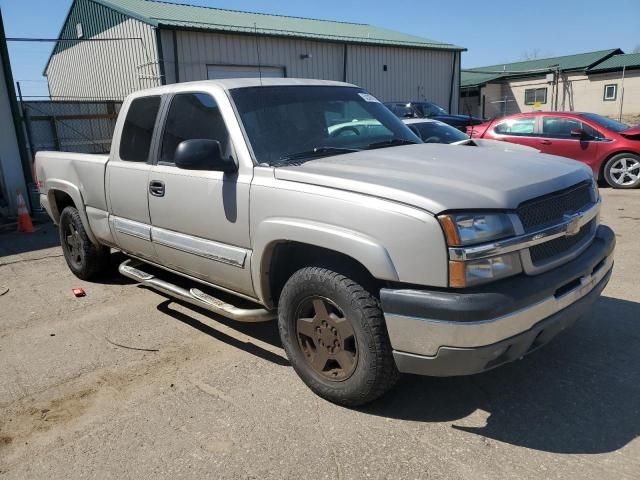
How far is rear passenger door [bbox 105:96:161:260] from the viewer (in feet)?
14.5

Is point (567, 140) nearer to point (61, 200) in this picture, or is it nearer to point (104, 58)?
point (61, 200)

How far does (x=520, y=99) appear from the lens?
3747 centimetres

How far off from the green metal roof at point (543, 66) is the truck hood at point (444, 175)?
3266cm

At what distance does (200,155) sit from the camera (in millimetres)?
3348

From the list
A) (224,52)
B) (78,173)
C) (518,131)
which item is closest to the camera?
(78,173)

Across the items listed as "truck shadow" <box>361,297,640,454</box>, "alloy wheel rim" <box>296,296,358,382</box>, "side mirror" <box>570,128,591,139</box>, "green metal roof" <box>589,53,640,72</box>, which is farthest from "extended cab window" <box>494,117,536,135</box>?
"green metal roof" <box>589,53,640,72</box>

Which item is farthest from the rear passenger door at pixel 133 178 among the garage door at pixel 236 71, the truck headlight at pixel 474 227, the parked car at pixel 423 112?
the garage door at pixel 236 71

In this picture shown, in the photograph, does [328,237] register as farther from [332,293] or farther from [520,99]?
[520,99]

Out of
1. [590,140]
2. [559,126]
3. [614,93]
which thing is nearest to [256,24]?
[559,126]

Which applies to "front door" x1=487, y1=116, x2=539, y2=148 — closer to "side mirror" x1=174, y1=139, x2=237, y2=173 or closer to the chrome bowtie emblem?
the chrome bowtie emblem

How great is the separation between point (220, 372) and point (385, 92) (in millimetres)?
22439

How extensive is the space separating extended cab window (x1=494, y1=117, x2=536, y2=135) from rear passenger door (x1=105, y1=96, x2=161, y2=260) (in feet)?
30.8

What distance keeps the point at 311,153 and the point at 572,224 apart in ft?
5.40

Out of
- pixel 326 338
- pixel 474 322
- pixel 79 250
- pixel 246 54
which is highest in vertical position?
pixel 246 54
